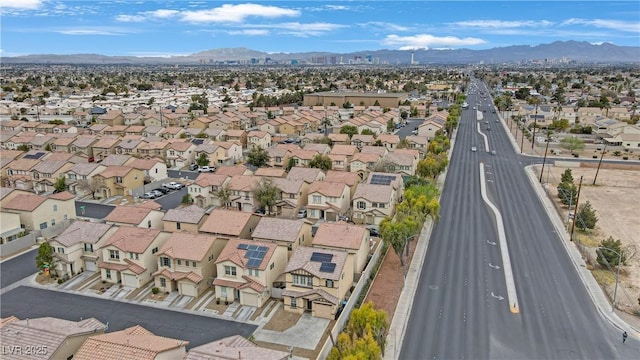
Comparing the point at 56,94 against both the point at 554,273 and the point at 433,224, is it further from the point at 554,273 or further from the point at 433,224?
the point at 554,273

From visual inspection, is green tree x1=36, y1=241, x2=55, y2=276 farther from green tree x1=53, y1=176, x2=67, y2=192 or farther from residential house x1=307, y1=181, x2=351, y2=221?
residential house x1=307, y1=181, x2=351, y2=221

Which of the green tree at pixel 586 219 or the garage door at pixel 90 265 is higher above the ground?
the green tree at pixel 586 219

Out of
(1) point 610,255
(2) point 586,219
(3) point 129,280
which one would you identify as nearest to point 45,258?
(3) point 129,280

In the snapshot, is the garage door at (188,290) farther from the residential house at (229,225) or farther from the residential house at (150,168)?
the residential house at (150,168)

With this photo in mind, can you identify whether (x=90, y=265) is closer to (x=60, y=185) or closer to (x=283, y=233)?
(x=283, y=233)

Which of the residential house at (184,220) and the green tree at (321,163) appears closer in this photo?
the residential house at (184,220)

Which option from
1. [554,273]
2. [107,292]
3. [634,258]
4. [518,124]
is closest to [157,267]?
[107,292]

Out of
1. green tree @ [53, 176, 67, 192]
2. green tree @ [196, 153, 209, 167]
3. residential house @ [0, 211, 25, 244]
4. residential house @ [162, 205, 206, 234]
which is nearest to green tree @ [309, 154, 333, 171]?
green tree @ [196, 153, 209, 167]

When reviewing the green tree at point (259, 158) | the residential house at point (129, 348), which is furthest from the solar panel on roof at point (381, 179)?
the residential house at point (129, 348)
